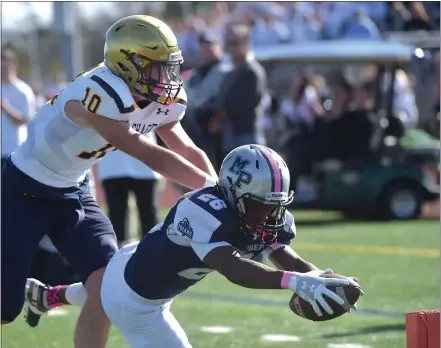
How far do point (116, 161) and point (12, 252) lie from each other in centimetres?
302

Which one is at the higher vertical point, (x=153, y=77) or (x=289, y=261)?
(x=153, y=77)

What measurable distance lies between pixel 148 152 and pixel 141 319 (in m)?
0.72

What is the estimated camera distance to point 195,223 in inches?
137

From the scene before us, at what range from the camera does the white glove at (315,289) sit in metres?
3.25

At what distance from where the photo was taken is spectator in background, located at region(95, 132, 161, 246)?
23.8 ft

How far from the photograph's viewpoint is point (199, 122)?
9.32m

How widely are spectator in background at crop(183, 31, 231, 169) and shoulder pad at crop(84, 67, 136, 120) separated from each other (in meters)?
4.99

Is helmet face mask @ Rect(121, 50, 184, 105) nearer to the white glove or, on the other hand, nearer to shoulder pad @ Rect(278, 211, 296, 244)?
shoulder pad @ Rect(278, 211, 296, 244)

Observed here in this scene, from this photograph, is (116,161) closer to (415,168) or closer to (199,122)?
(199,122)

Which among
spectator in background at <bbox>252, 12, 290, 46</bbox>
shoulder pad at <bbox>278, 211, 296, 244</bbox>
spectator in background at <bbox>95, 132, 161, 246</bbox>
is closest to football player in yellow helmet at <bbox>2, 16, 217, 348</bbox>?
shoulder pad at <bbox>278, 211, 296, 244</bbox>

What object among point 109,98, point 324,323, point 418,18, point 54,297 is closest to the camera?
point 109,98

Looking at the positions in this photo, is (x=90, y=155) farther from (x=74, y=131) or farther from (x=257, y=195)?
(x=257, y=195)

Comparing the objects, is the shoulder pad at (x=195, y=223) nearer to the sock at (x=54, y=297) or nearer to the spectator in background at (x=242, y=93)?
the sock at (x=54, y=297)

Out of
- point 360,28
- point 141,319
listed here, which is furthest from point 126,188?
point 360,28
